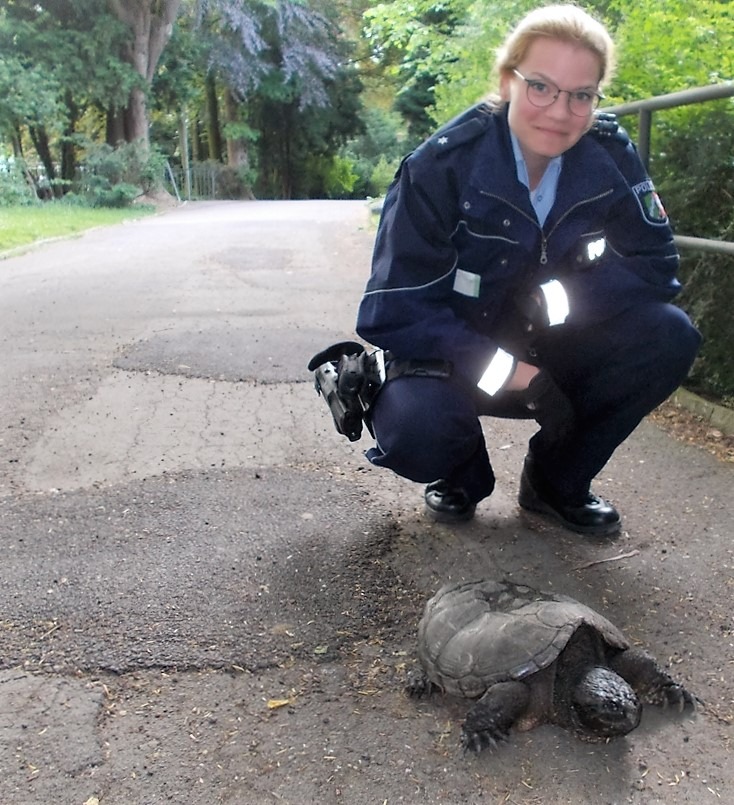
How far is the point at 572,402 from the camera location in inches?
123

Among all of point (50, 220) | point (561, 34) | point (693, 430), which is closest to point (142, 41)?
point (50, 220)

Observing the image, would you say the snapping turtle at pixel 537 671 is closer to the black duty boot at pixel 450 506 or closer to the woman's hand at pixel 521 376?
the woman's hand at pixel 521 376

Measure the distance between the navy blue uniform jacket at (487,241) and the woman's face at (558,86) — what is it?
11 cm

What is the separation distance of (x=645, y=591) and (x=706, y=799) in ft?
3.05

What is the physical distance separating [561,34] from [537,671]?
1960 millimetres

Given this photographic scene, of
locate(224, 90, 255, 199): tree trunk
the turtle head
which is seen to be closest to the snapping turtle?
the turtle head

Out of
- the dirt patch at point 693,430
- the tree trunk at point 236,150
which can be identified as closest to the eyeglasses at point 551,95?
the dirt patch at point 693,430

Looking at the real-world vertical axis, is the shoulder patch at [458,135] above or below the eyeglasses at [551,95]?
below

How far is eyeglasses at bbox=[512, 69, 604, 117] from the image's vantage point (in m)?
2.58

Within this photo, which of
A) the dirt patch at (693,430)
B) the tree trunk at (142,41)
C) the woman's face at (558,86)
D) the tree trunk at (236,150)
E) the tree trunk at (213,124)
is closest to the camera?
the woman's face at (558,86)

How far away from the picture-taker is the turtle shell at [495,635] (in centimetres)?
214

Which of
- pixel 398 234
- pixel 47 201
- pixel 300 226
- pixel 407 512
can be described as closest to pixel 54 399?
pixel 407 512

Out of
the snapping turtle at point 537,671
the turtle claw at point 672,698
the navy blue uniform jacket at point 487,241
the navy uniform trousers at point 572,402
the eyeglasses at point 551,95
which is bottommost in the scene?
the turtle claw at point 672,698

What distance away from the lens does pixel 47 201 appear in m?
23.2
